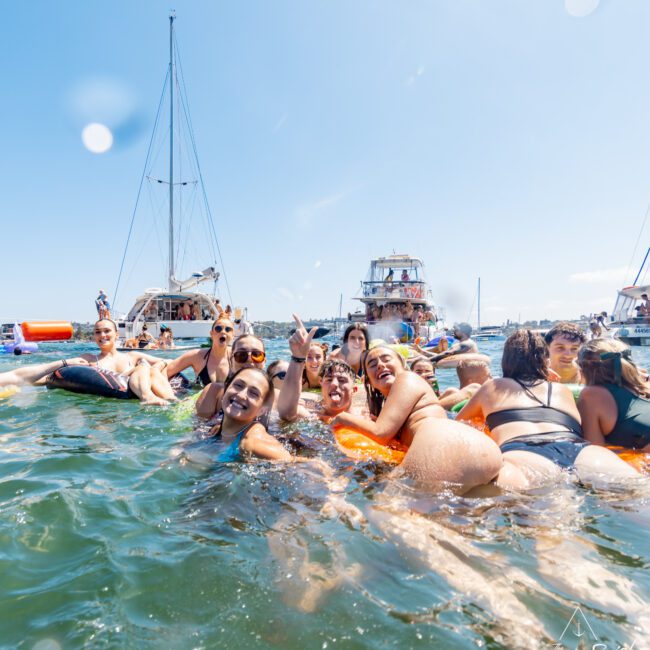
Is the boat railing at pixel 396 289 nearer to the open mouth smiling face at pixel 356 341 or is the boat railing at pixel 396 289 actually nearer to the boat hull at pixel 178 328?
the boat hull at pixel 178 328

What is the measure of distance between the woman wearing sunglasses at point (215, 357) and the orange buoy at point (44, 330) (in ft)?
47.0

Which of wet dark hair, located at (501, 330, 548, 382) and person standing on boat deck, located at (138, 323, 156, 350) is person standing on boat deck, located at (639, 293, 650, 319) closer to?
wet dark hair, located at (501, 330, 548, 382)

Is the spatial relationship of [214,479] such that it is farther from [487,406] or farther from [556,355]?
[556,355]

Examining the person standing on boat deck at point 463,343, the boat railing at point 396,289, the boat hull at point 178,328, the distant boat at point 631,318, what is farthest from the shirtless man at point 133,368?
the distant boat at point 631,318

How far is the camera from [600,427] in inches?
156

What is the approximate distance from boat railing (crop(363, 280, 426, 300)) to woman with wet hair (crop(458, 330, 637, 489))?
998 inches

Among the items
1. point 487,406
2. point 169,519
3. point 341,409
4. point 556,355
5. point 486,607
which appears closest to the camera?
point 486,607

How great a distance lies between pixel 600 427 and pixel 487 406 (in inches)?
43.2

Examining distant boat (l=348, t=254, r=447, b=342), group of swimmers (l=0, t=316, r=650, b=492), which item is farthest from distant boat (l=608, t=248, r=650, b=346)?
group of swimmers (l=0, t=316, r=650, b=492)

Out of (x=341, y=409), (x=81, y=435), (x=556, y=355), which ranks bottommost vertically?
(x=81, y=435)

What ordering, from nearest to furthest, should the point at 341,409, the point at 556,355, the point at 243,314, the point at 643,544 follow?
the point at 643,544, the point at 341,409, the point at 556,355, the point at 243,314

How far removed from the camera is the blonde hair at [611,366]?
386 cm

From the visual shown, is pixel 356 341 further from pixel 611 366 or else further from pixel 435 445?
pixel 435 445

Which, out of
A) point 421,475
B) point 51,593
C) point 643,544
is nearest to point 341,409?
point 421,475
